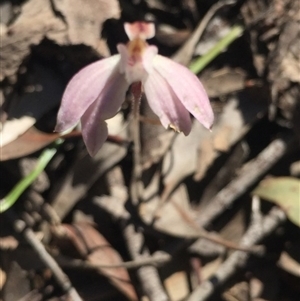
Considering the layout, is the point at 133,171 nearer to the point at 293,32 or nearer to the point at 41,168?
the point at 41,168

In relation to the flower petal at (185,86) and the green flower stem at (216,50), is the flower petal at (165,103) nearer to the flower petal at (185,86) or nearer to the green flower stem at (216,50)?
the flower petal at (185,86)

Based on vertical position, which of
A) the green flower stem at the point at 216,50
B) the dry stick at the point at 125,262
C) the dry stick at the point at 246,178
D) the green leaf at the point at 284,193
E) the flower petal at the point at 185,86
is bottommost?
the dry stick at the point at 125,262

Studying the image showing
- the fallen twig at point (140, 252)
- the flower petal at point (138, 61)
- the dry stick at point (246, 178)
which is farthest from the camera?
the dry stick at point (246, 178)

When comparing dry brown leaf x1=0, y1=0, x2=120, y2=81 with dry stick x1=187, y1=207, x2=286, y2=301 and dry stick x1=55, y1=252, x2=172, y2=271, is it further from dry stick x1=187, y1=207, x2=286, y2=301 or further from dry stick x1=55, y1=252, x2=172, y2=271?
dry stick x1=187, y1=207, x2=286, y2=301

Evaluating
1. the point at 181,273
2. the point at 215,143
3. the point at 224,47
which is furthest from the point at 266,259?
the point at 224,47

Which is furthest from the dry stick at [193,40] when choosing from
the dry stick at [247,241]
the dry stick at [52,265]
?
the dry stick at [52,265]

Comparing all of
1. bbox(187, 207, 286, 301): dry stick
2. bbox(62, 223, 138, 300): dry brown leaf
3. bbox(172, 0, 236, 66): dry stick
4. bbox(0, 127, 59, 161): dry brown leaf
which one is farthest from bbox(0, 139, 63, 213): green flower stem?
bbox(187, 207, 286, 301): dry stick
